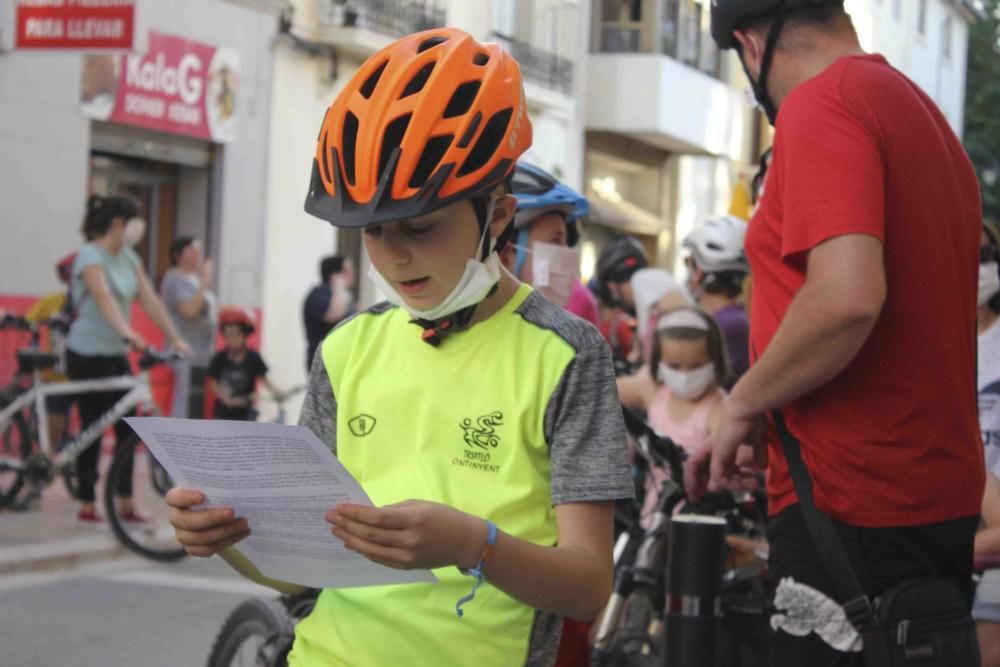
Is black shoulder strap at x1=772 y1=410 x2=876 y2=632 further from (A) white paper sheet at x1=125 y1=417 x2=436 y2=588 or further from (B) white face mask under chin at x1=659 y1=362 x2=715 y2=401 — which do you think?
(B) white face mask under chin at x1=659 y1=362 x2=715 y2=401

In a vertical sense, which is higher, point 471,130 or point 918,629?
point 471,130

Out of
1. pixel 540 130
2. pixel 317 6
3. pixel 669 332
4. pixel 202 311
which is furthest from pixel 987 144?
pixel 669 332

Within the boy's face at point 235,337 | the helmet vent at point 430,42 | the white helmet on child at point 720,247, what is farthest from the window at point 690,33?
the helmet vent at point 430,42

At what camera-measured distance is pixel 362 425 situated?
2.46 meters

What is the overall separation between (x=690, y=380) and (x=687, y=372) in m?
0.03

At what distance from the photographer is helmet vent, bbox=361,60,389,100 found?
2.44 metres

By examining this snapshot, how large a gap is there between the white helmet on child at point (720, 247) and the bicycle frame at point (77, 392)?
416 centimetres

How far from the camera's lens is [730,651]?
4438 millimetres

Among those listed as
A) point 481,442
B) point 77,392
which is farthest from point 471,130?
point 77,392

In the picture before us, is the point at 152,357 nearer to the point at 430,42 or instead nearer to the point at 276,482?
the point at 430,42

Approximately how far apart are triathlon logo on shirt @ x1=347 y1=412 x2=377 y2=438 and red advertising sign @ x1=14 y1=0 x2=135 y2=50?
36.1ft

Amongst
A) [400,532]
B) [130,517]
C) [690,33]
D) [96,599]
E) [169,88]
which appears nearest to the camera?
[400,532]

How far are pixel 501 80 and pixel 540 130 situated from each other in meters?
23.8

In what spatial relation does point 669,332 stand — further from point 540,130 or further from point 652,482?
point 540,130
